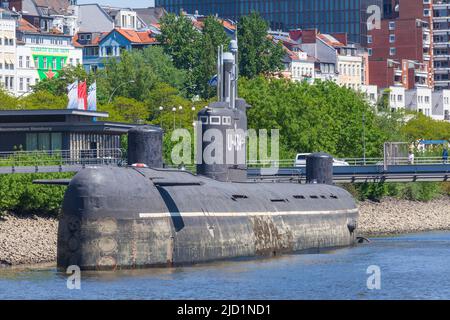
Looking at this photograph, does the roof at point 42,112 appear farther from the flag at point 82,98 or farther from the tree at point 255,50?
the tree at point 255,50

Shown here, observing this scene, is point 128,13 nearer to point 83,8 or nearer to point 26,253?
point 83,8

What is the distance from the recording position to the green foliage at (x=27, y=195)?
84.0 metres

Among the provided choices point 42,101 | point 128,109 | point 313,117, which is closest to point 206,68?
point 128,109

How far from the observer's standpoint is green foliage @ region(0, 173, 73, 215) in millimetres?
84000

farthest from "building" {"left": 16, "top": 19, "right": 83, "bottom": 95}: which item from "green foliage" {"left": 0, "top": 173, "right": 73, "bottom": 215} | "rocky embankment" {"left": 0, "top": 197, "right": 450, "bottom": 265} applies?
"green foliage" {"left": 0, "top": 173, "right": 73, "bottom": 215}

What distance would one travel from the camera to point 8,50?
522ft

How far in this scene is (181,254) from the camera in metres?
61.2

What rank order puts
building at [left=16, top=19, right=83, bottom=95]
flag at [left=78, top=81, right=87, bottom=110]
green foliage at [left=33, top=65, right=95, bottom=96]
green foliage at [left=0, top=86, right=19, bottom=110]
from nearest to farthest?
flag at [left=78, top=81, right=87, bottom=110]
green foliage at [left=0, top=86, right=19, bottom=110]
green foliage at [left=33, top=65, right=95, bottom=96]
building at [left=16, top=19, right=83, bottom=95]

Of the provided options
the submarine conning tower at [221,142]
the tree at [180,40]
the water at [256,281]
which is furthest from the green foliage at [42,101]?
the water at [256,281]

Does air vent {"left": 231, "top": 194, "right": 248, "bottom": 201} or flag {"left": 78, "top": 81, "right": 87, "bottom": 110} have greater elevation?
flag {"left": 78, "top": 81, "right": 87, "bottom": 110}

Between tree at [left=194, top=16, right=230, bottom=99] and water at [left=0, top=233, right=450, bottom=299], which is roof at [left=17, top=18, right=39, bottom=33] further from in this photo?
water at [left=0, top=233, right=450, bottom=299]

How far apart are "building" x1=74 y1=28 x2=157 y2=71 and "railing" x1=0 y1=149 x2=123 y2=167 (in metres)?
83.6

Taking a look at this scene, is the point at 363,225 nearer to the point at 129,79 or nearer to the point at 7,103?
the point at 7,103
